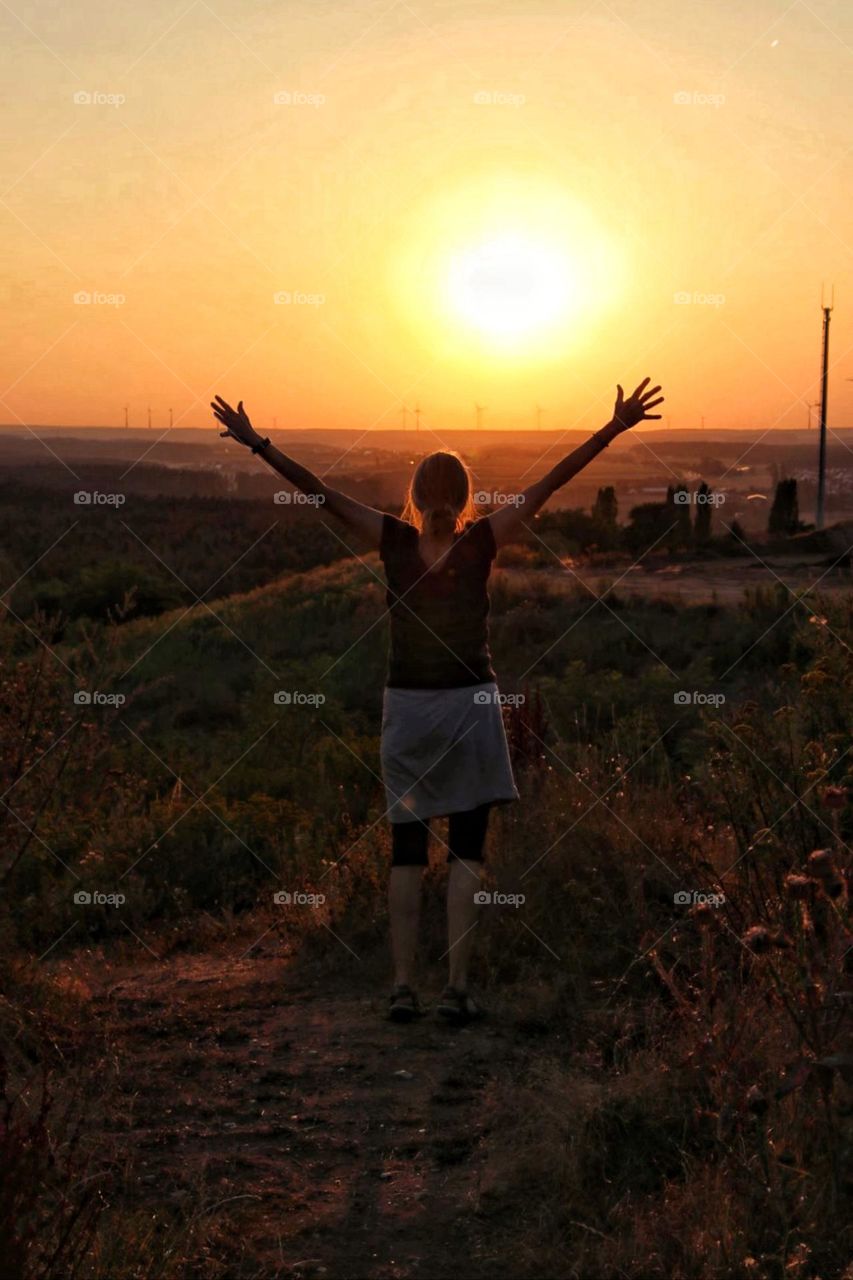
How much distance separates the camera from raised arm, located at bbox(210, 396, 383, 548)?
5.46 metres

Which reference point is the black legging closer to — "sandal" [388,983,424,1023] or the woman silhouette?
the woman silhouette

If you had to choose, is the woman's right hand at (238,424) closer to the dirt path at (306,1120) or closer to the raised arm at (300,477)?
the raised arm at (300,477)

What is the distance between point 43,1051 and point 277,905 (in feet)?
7.90

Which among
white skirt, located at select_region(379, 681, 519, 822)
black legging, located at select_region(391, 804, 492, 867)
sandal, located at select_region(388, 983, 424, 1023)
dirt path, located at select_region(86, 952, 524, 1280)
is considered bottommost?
dirt path, located at select_region(86, 952, 524, 1280)

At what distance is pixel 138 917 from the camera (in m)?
7.11

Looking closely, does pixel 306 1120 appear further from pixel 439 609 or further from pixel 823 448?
pixel 823 448

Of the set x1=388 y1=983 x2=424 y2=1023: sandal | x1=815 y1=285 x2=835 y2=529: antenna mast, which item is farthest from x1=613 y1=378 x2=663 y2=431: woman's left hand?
x1=815 y1=285 x2=835 y2=529: antenna mast

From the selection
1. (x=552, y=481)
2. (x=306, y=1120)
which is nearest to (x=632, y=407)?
(x=552, y=481)

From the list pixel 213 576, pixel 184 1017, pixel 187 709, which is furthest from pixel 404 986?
pixel 213 576

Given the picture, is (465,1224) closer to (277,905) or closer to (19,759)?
(19,759)

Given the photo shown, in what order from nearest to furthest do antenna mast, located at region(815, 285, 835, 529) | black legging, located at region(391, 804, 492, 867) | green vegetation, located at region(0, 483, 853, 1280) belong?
1. green vegetation, located at region(0, 483, 853, 1280)
2. black legging, located at region(391, 804, 492, 867)
3. antenna mast, located at region(815, 285, 835, 529)

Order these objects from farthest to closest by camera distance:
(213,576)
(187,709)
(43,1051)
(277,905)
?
(213,576) < (187,709) < (277,905) < (43,1051)

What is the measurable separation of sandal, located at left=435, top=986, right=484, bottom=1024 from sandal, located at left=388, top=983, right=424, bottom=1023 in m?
0.09

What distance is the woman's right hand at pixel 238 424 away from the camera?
5.56m
